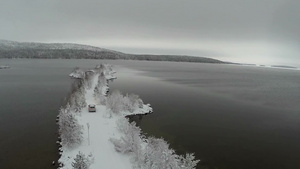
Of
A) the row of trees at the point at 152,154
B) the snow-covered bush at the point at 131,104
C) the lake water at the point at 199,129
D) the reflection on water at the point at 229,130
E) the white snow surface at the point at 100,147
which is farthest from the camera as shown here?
the snow-covered bush at the point at 131,104

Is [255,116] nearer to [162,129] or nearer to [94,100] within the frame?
[162,129]

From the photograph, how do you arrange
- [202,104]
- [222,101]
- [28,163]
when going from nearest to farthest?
[28,163]
[202,104]
[222,101]

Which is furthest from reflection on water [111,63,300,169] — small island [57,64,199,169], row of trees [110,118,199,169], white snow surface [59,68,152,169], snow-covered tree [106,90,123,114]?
white snow surface [59,68,152,169]

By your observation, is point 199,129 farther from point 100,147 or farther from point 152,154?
point 100,147

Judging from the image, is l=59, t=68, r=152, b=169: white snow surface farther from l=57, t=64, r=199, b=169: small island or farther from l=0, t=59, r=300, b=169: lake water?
l=0, t=59, r=300, b=169: lake water

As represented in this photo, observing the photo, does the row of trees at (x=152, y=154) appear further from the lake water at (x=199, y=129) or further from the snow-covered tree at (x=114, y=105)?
the snow-covered tree at (x=114, y=105)

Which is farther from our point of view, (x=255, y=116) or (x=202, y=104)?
(x=202, y=104)

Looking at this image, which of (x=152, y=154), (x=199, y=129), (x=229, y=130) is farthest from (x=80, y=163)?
(x=229, y=130)

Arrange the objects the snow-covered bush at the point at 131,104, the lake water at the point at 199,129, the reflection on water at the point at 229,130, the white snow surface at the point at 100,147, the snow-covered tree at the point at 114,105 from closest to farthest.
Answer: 1. the white snow surface at the point at 100,147
2. the lake water at the point at 199,129
3. the reflection on water at the point at 229,130
4. the snow-covered tree at the point at 114,105
5. the snow-covered bush at the point at 131,104

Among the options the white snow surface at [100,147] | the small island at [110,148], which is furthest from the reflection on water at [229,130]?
the white snow surface at [100,147]

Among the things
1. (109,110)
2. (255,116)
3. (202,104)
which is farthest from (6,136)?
(255,116)

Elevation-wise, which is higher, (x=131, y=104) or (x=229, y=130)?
(x=131, y=104)
